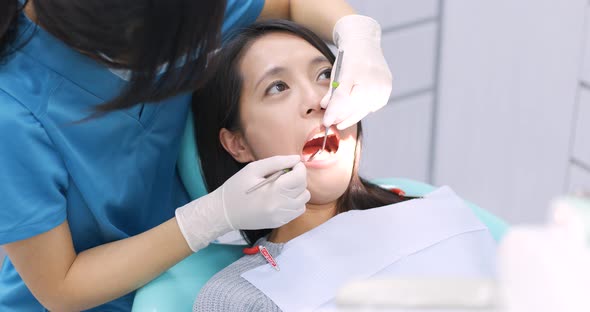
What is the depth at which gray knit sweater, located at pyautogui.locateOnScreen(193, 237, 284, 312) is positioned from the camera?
4.73 feet

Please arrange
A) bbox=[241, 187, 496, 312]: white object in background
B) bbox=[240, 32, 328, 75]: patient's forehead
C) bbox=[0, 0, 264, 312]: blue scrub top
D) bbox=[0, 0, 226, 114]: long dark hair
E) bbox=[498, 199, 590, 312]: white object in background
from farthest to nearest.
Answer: bbox=[240, 32, 328, 75]: patient's forehead, bbox=[241, 187, 496, 312]: white object in background, bbox=[0, 0, 264, 312]: blue scrub top, bbox=[0, 0, 226, 114]: long dark hair, bbox=[498, 199, 590, 312]: white object in background

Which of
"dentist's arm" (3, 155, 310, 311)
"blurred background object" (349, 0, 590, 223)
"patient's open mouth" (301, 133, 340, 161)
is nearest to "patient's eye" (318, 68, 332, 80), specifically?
"patient's open mouth" (301, 133, 340, 161)

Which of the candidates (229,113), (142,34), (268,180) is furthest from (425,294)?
(229,113)

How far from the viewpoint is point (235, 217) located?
1.48 m

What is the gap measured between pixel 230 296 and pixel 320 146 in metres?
0.39

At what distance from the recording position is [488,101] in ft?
9.07

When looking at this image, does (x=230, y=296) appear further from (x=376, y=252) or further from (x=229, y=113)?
(x=229, y=113)

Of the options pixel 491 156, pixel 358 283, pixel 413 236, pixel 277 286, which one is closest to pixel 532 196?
pixel 491 156

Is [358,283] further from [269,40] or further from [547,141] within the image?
[547,141]

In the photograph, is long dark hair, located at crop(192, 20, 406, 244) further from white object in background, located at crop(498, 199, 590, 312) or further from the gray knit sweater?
white object in background, located at crop(498, 199, 590, 312)

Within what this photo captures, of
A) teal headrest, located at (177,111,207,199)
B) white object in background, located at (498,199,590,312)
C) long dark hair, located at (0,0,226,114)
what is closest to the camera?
white object in background, located at (498,199,590,312)

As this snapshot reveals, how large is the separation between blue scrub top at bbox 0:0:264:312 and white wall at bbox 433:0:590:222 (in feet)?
4.02

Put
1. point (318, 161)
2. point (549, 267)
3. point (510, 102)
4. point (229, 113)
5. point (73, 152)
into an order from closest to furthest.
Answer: point (549, 267) < point (73, 152) < point (318, 161) < point (229, 113) < point (510, 102)

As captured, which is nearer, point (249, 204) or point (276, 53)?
point (249, 204)
